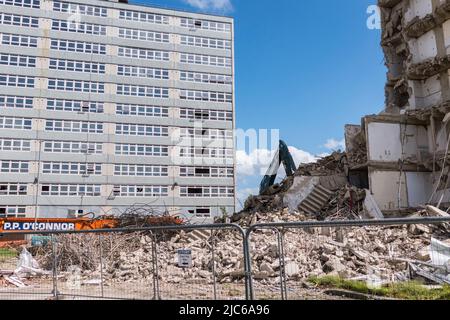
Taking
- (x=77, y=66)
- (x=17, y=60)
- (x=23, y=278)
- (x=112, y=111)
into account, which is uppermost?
(x=17, y=60)

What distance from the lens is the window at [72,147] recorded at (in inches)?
2063

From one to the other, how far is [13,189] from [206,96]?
2584 centimetres

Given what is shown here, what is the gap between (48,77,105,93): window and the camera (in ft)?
178

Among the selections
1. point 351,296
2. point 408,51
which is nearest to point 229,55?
point 408,51

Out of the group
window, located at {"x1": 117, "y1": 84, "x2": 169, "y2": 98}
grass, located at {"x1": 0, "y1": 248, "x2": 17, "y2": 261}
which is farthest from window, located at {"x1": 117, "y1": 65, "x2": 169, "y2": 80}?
grass, located at {"x1": 0, "y1": 248, "x2": 17, "y2": 261}

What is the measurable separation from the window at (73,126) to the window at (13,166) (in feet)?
16.0

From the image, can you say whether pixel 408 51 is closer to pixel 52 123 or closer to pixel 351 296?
pixel 351 296

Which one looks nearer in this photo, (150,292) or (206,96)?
(150,292)

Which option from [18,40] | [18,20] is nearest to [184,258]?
[18,40]

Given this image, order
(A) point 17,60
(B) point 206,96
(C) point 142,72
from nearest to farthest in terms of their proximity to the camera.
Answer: (A) point 17,60
(C) point 142,72
(B) point 206,96

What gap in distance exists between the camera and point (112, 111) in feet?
183

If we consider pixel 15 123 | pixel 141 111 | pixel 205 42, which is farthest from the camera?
pixel 205 42

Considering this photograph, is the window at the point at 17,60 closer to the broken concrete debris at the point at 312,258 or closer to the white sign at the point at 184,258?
the broken concrete debris at the point at 312,258

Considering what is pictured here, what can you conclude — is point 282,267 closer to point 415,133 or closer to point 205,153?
point 415,133
